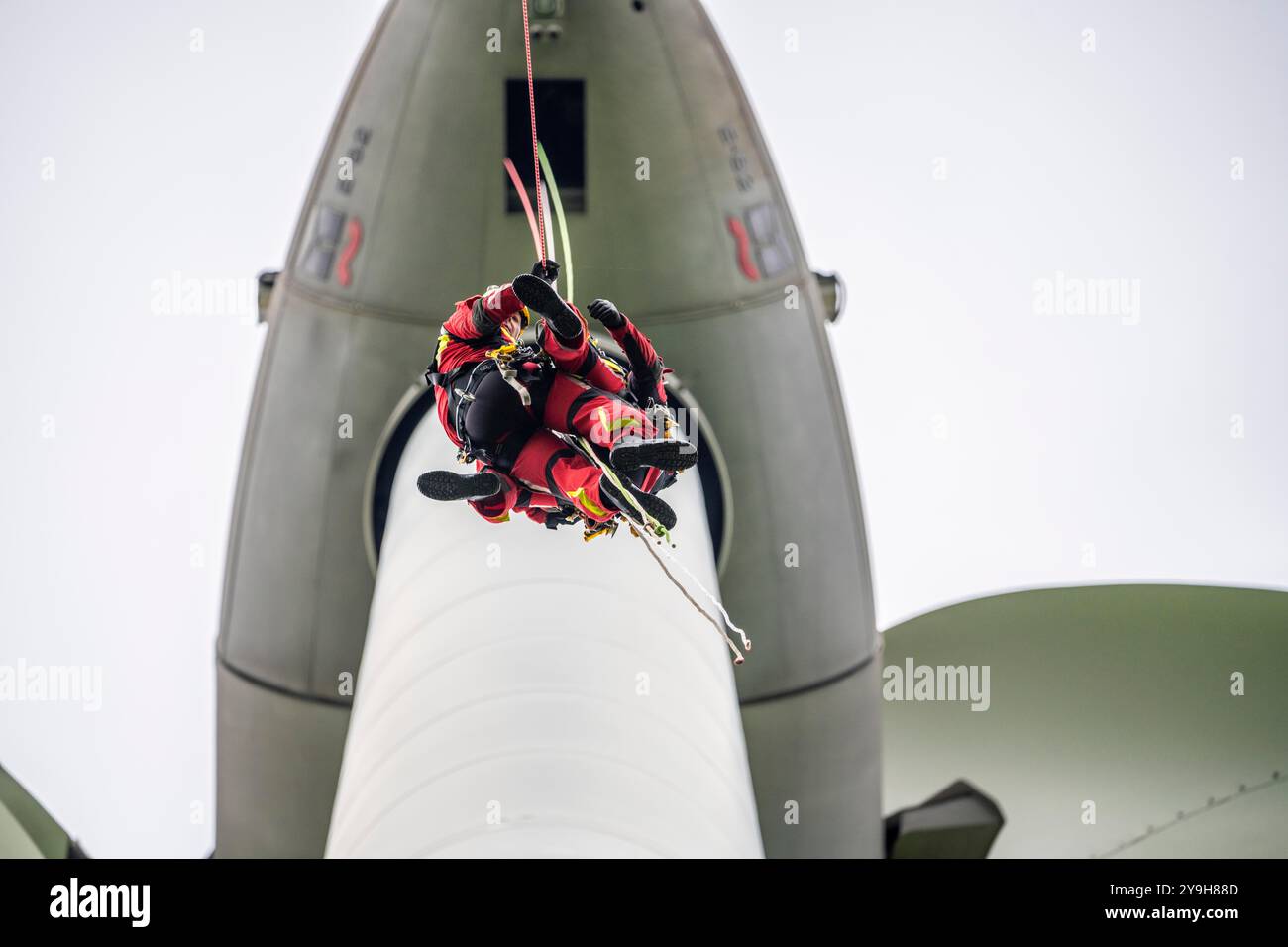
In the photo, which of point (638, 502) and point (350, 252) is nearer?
point (638, 502)

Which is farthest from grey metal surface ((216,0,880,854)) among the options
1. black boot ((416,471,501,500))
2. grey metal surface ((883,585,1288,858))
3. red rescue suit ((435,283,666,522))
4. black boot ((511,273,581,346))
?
grey metal surface ((883,585,1288,858))

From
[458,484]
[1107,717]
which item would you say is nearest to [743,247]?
[458,484]

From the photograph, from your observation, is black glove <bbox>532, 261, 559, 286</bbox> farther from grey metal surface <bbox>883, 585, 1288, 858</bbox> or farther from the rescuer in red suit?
grey metal surface <bbox>883, 585, 1288, 858</bbox>

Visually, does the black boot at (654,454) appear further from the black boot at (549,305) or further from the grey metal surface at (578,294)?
the grey metal surface at (578,294)

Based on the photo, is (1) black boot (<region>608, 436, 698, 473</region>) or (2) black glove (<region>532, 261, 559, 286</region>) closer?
(1) black boot (<region>608, 436, 698, 473</region>)
